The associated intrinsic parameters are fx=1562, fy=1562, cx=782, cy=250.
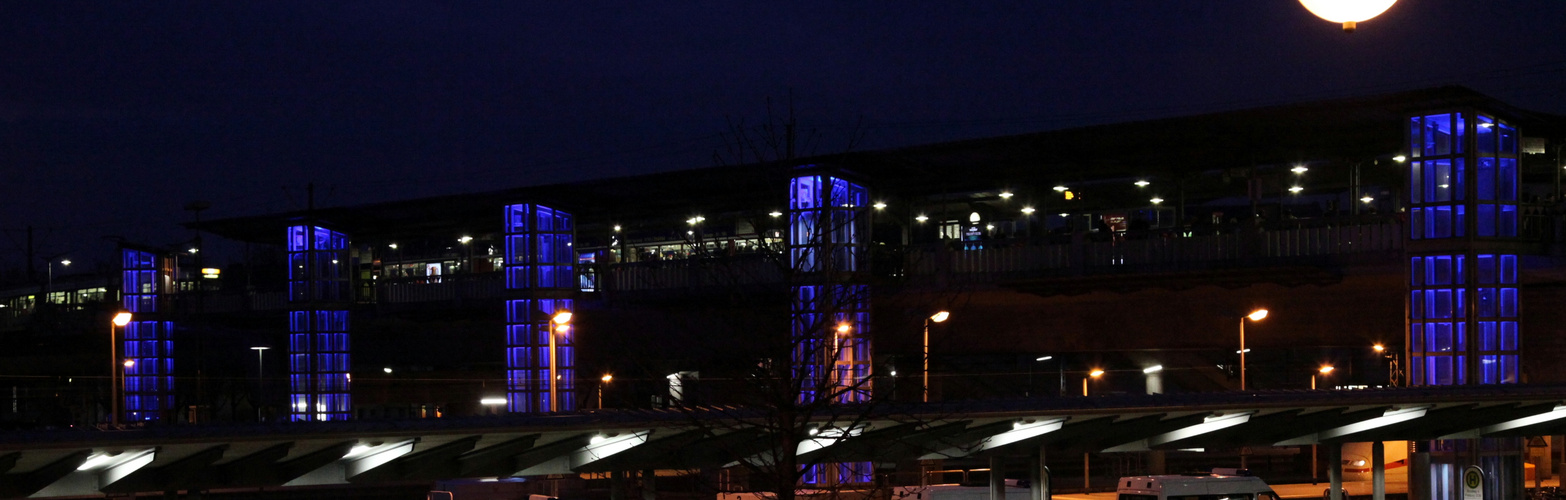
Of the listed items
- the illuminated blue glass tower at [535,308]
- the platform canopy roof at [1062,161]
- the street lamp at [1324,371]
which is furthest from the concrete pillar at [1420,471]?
the illuminated blue glass tower at [535,308]

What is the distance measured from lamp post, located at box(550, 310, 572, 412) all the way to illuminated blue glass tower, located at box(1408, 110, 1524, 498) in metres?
17.5

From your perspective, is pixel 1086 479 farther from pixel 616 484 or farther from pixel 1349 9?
pixel 1349 9

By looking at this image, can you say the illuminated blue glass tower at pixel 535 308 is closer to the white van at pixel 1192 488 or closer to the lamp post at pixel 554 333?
the lamp post at pixel 554 333

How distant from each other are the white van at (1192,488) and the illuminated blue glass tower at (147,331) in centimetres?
3441

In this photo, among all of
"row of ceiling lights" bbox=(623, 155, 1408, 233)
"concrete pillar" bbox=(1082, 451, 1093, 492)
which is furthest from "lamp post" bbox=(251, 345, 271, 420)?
"concrete pillar" bbox=(1082, 451, 1093, 492)

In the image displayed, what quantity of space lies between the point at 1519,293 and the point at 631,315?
2479cm

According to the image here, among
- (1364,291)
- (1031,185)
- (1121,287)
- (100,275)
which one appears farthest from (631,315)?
(100,275)

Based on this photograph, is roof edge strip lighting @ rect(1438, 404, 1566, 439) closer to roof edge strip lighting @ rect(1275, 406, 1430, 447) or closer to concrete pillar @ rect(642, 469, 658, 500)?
roof edge strip lighting @ rect(1275, 406, 1430, 447)

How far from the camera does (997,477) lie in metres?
27.1

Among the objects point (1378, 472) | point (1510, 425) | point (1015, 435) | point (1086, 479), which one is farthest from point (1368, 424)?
point (1086, 479)

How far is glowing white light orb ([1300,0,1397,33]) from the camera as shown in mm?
8977

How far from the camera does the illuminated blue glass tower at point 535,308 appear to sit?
41.0m

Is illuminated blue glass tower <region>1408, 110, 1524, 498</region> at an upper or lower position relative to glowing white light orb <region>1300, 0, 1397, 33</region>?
lower

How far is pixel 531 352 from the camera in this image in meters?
41.2
